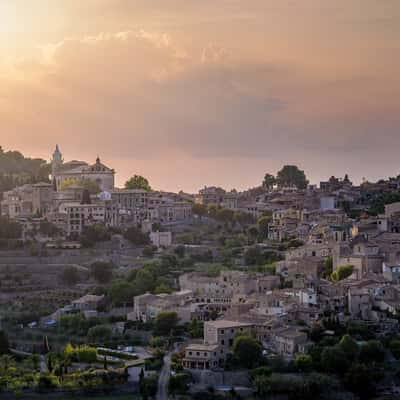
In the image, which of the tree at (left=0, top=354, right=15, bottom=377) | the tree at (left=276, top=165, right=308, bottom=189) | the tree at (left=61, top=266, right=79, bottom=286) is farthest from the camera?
the tree at (left=276, top=165, right=308, bottom=189)

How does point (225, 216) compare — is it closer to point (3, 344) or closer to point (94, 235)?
point (94, 235)

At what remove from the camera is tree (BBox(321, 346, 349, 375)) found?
75.6 ft

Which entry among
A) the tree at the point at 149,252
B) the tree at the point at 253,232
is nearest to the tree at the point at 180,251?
the tree at the point at 149,252

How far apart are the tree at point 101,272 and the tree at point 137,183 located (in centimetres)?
1148

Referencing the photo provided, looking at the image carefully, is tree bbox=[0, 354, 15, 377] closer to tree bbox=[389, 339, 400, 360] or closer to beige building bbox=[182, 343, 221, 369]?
beige building bbox=[182, 343, 221, 369]

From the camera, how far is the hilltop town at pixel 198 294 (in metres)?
23.3

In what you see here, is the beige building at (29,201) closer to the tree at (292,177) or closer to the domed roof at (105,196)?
the domed roof at (105,196)

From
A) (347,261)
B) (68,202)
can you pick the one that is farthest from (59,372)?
(68,202)

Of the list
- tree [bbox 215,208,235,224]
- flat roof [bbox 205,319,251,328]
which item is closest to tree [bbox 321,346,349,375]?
flat roof [bbox 205,319,251,328]

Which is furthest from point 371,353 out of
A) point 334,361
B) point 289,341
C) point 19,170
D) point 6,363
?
point 19,170

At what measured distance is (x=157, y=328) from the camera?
2625 centimetres

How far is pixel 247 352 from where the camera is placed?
23.5 meters

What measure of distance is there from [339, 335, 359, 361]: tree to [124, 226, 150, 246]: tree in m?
13.1

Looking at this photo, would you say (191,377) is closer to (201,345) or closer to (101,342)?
(201,345)
